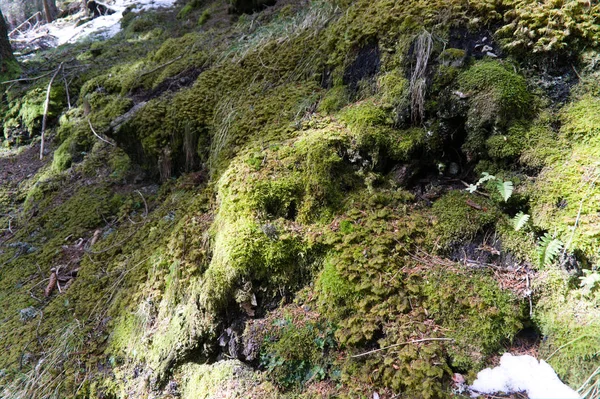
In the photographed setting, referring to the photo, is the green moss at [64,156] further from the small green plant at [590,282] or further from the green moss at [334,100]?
the small green plant at [590,282]

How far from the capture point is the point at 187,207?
3.93 metres

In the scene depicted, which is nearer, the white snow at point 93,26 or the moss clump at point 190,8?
the moss clump at point 190,8

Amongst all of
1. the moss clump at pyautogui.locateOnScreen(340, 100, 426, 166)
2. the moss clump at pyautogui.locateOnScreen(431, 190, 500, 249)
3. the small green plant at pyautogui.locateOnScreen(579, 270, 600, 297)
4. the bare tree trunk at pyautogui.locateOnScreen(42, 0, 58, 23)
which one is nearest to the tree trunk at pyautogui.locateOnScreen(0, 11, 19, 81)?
the bare tree trunk at pyautogui.locateOnScreen(42, 0, 58, 23)

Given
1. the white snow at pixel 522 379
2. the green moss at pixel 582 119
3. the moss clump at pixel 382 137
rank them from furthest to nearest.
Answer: the moss clump at pixel 382 137 < the green moss at pixel 582 119 < the white snow at pixel 522 379

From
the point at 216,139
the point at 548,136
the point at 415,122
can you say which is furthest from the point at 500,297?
the point at 216,139

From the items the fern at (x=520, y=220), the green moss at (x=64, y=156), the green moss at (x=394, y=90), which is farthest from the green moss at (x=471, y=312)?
the green moss at (x=64, y=156)

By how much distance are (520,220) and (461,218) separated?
0.38 meters

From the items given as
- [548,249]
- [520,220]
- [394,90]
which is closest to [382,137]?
[394,90]

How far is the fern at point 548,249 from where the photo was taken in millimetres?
2252

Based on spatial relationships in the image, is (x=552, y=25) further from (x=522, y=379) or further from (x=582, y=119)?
(x=522, y=379)

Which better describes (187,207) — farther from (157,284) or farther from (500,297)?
(500,297)

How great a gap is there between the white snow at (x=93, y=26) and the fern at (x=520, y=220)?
1238 cm

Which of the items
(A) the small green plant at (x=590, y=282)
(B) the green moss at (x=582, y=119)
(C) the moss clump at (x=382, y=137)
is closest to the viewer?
(A) the small green plant at (x=590, y=282)

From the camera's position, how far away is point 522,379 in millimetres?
1995
